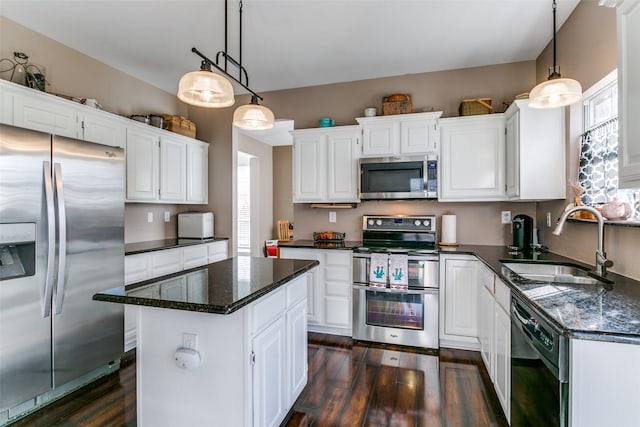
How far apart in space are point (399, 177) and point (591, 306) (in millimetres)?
2194

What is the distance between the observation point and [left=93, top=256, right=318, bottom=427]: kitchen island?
1457 mm

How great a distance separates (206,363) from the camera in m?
1.51

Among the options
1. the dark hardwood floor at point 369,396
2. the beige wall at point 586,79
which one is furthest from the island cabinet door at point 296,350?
the beige wall at point 586,79

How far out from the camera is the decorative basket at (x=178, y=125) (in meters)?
3.80

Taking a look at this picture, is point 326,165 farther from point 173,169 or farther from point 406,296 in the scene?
point 173,169

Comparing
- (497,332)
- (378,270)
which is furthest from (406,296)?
(497,332)

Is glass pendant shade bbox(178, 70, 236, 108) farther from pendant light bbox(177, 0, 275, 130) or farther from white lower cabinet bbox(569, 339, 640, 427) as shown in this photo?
white lower cabinet bbox(569, 339, 640, 427)

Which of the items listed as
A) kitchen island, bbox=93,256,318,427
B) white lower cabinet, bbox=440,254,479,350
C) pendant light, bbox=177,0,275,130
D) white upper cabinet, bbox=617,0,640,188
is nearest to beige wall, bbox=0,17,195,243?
pendant light, bbox=177,0,275,130

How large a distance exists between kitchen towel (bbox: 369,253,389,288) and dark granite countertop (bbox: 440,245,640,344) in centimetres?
122

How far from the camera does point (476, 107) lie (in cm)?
322

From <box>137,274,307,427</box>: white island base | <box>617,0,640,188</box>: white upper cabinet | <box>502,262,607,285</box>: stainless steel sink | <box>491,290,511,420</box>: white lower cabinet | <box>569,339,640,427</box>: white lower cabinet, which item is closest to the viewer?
<box>569,339,640,427</box>: white lower cabinet

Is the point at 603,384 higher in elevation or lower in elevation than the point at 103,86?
lower

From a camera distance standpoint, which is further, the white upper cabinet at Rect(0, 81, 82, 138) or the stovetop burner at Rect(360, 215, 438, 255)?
the stovetop burner at Rect(360, 215, 438, 255)

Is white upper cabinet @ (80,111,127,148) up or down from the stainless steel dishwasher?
up
